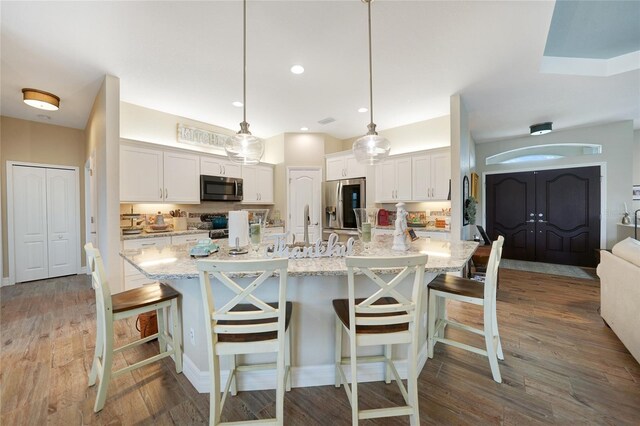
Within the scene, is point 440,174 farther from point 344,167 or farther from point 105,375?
point 105,375

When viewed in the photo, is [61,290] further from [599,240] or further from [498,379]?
[599,240]

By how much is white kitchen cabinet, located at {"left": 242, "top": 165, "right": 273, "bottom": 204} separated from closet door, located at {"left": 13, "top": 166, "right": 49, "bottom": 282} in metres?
3.38

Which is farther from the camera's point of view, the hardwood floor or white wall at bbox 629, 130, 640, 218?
white wall at bbox 629, 130, 640, 218

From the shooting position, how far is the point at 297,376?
1786 mm

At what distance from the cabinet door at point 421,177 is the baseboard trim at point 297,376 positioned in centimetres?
312

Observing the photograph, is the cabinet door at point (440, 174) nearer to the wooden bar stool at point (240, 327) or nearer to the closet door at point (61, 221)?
the wooden bar stool at point (240, 327)

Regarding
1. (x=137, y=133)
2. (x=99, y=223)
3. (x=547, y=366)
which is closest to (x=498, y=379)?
(x=547, y=366)

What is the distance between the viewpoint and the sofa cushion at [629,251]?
83.9 inches

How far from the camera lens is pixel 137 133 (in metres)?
3.88

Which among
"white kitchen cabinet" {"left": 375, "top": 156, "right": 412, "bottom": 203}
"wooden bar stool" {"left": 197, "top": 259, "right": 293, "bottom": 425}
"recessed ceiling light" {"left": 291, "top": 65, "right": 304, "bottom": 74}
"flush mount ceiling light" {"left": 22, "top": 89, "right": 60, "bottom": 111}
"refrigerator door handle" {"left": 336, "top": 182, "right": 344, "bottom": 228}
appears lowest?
"wooden bar stool" {"left": 197, "top": 259, "right": 293, "bottom": 425}

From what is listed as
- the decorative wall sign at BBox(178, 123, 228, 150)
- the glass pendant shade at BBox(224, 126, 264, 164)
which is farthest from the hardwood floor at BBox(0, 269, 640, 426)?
the decorative wall sign at BBox(178, 123, 228, 150)

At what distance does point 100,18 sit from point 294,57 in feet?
5.50

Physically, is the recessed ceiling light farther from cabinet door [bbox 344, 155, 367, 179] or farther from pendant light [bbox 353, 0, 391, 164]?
cabinet door [bbox 344, 155, 367, 179]

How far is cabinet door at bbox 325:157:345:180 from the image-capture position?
16.9ft
